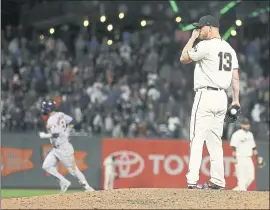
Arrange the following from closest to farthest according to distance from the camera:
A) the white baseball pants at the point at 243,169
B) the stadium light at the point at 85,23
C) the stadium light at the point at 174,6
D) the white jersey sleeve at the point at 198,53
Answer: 1. the white jersey sleeve at the point at 198,53
2. the white baseball pants at the point at 243,169
3. the stadium light at the point at 174,6
4. the stadium light at the point at 85,23

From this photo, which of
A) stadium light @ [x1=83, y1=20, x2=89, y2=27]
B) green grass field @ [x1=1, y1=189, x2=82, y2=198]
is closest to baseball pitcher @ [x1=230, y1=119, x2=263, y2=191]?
green grass field @ [x1=1, y1=189, x2=82, y2=198]

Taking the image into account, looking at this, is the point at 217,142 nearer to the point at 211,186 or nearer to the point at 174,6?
the point at 211,186

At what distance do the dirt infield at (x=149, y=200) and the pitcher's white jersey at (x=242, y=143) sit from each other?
7.35 meters

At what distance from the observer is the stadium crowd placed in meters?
21.5

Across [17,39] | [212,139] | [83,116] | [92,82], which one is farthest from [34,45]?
[212,139]

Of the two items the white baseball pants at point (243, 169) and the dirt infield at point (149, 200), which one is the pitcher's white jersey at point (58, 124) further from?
the dirt infield at point (149, 200)

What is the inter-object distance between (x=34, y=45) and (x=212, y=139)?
1627 centimetres

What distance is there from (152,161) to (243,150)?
4.23m

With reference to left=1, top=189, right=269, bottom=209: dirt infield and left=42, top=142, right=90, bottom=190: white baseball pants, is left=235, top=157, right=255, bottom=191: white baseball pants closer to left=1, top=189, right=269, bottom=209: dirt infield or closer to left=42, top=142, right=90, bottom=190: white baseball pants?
left=42, top=142, right=90, bottom=190: white baseball pants

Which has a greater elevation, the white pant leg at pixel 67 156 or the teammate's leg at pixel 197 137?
the teammate's leg at pixel 197 137

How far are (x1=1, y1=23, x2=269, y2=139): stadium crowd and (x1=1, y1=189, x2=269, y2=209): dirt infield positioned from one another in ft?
38.5

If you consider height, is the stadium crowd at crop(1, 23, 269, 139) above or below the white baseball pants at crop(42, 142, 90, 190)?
above

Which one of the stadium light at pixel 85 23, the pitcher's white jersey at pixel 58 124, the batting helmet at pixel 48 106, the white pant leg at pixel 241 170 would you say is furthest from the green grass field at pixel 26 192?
the stadium light at pixel 85 23

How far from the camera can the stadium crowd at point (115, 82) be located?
2148cm
